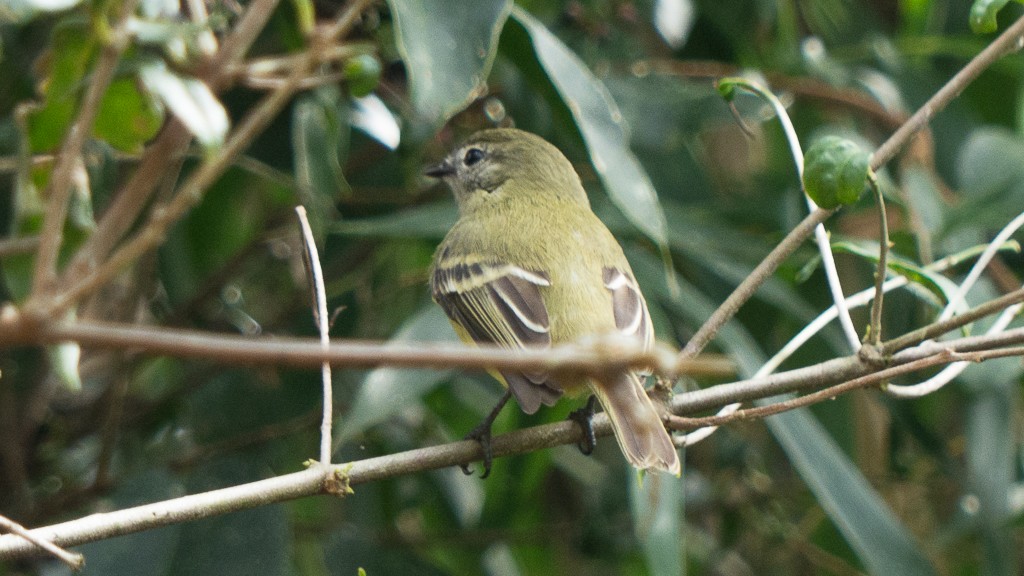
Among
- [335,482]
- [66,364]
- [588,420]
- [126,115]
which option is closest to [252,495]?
[335,482]

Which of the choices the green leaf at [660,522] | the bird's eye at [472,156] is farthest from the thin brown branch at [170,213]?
the bird's eye at [472,156]

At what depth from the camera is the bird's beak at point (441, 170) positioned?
3.93 metres

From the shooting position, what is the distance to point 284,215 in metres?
4.20

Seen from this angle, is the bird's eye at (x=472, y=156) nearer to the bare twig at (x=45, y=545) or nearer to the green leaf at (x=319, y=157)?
the green leaf at (x=319, y=157)

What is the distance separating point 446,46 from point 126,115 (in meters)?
0.74

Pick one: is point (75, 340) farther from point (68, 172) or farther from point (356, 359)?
point (68, 172)

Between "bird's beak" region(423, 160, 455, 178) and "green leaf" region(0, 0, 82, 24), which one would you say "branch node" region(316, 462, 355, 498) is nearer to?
"green leaf" region(0, 0, 82, 24)

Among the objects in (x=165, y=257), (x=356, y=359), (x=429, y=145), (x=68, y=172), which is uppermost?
(x=356, y=359)

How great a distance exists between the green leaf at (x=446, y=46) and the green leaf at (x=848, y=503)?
1.28 meters

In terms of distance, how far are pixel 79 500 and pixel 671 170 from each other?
2.24 meters

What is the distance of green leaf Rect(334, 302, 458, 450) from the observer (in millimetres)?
2889

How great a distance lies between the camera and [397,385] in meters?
3.02

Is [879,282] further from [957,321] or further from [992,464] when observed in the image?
[992,464]

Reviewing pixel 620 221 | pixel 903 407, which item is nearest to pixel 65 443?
pixel 620 221
